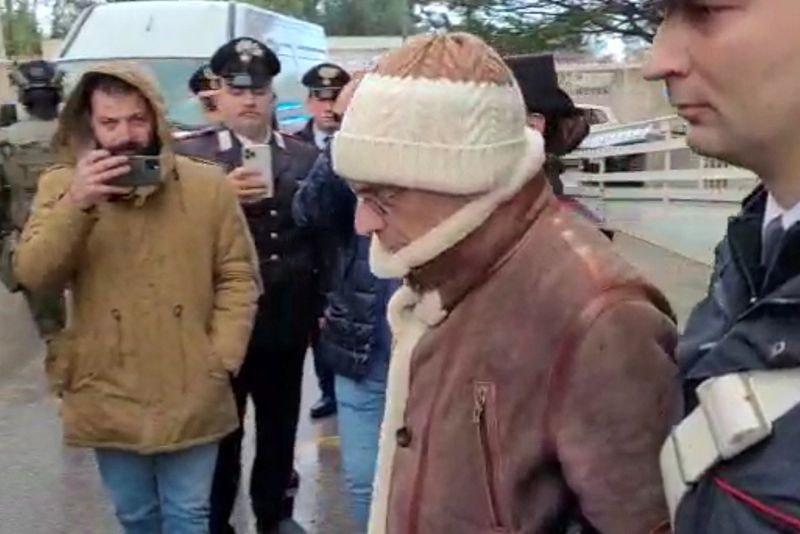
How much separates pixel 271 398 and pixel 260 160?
37.5 inches

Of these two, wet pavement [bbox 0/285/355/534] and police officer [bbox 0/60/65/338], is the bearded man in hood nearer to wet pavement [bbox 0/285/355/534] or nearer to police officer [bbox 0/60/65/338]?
wet pavement [bbox 0/285/355/534]

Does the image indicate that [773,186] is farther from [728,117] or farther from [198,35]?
[198,35]

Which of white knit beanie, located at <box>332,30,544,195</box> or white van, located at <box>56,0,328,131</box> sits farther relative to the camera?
white van, located at <box>56,0,328,131</box>

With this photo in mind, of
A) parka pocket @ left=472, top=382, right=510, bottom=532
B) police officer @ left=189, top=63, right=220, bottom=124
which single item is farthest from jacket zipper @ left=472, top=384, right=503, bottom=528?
police officer @ left=189, top=63, right=220, bottom=124

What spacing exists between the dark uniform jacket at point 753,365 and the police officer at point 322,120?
3668 millimetres

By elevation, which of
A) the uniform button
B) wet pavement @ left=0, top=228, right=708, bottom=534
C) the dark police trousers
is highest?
the uniform button

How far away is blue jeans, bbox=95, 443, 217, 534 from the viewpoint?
346cm

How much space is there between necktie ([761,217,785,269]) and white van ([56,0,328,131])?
8951 mm

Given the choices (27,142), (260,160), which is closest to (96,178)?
(260,160)

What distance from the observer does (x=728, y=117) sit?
1271 mm

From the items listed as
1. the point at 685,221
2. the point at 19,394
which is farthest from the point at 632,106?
the point at 19,394

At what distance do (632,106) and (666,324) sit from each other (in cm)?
2130

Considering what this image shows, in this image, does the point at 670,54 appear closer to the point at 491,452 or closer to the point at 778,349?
the point at 778,349

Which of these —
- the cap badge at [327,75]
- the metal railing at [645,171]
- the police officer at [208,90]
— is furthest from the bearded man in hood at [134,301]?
the metal railing at [645,171]
